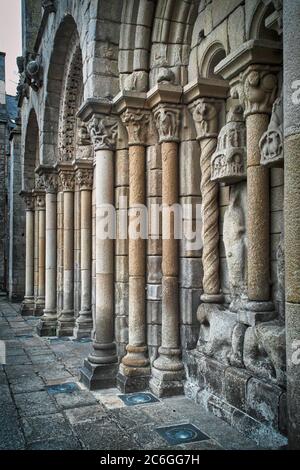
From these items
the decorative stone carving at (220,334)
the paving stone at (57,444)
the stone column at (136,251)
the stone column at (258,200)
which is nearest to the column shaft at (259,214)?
the stone column at (258,200)

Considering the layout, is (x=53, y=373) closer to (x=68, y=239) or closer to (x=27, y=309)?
(x=68, y=239)

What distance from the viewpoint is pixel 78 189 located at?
7.52 metres

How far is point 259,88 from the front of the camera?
3.11 m

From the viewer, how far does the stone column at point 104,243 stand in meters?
4.46

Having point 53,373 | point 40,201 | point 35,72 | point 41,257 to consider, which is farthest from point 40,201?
point 53,373

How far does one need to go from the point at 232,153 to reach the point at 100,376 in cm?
234

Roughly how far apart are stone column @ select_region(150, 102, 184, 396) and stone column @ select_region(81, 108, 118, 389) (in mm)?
546

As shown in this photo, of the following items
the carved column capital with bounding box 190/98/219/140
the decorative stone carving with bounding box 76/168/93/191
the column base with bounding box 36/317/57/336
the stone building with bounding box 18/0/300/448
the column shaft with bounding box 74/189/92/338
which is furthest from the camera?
the column base with bounding box 36/317/57/336

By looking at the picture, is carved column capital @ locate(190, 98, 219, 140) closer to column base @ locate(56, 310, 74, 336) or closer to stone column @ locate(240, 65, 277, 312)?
stone column @ locate(240, 65, 277, 312)

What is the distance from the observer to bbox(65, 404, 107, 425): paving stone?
340 cm

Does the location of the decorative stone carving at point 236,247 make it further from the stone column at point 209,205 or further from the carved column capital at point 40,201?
the carved column capital at point 40,201

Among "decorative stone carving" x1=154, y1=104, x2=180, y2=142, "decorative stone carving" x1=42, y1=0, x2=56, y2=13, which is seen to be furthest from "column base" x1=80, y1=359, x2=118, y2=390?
"decorative stone carving" x1=42, y1=0, x2=56, y2=13

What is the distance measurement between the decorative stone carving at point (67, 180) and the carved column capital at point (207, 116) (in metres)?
3.90

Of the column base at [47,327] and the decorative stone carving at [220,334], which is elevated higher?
the decorative stone carving at [220,334]
